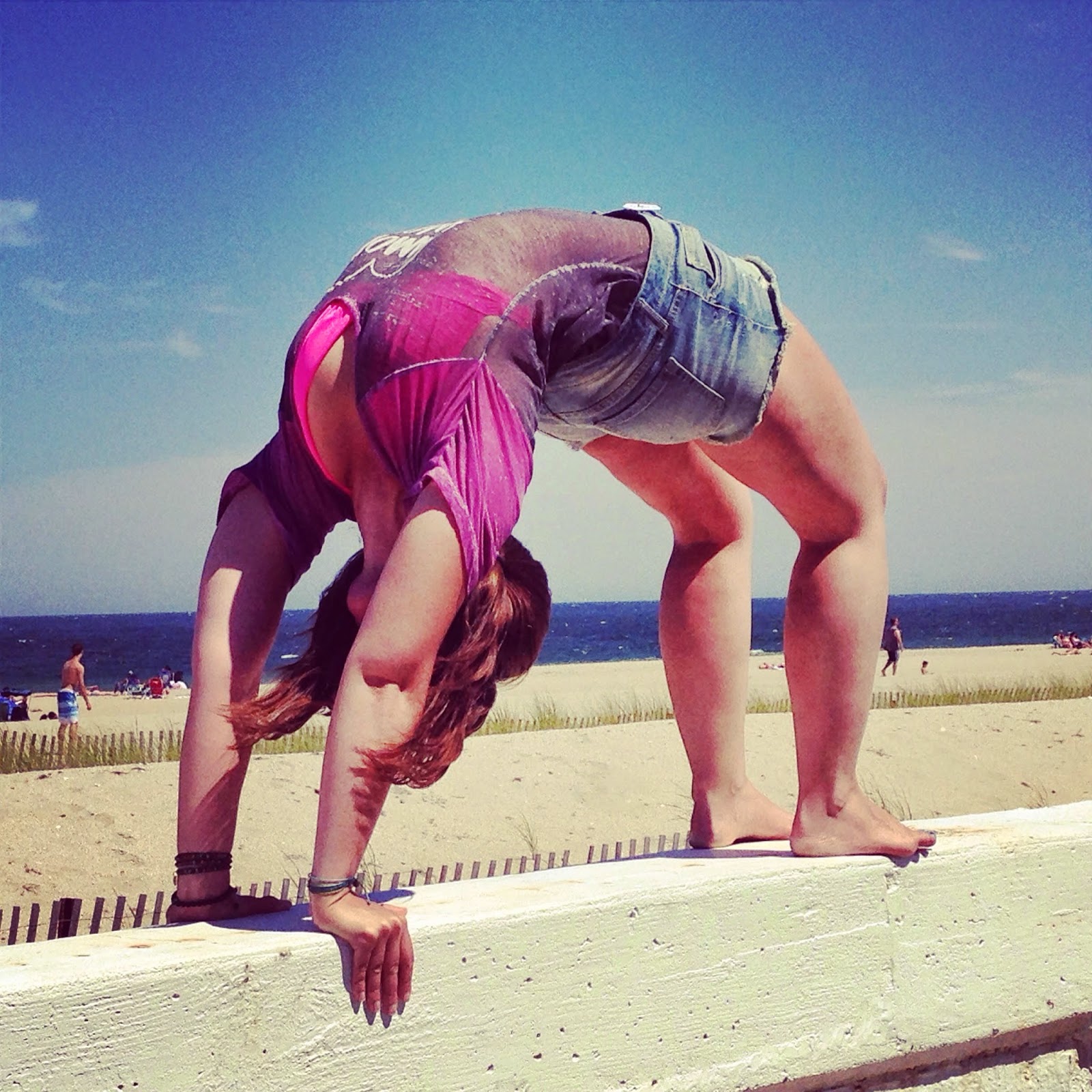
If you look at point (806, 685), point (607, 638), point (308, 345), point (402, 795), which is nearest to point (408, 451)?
point (308, 345)

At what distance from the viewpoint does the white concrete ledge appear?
153 centimetres

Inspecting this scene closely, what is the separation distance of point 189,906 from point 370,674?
554 mm

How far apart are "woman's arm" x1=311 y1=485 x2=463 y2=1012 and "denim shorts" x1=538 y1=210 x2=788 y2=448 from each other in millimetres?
479

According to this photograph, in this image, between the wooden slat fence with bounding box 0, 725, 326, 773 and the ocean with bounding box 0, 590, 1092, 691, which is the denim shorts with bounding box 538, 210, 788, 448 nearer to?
the wooden slat fence with bounding box 0, 725, 326, 773

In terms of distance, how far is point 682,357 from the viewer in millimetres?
2039

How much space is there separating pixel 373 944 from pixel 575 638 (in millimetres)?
80465

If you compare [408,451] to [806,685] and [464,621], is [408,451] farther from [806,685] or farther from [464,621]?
[806,685]

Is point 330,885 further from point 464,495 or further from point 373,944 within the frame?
point 464,495

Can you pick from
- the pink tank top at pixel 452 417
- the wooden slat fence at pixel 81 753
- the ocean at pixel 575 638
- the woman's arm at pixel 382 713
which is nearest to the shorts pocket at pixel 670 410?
the pink tank top at pixel 452 417

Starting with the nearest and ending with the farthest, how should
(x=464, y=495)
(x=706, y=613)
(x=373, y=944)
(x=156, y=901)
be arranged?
(x=373, y=944)
(x=464, y=495)
(x=706, y=613)
(x=156, y=901)

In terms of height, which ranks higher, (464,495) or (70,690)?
(464,495)

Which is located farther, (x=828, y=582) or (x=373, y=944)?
(x=828, y=582)

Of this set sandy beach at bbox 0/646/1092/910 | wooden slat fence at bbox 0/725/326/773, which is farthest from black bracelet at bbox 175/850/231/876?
wooden slat fence at bbox 0/725/326/773

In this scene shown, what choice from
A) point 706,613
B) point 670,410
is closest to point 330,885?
point 670,410
